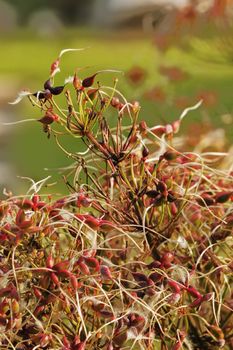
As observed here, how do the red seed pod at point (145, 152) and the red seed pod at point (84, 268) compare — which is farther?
the red seed pod at point (145, 152)

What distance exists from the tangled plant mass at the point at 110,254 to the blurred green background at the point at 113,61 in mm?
213

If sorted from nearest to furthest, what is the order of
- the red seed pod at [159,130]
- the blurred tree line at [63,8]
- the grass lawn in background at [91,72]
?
the red seed pod at [159,130], the grass lawn in background at [91,72], the blurred tree line at [63,8]

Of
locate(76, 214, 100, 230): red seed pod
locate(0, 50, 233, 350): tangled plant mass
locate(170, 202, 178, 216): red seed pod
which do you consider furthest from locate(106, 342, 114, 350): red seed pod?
locate(170, 202, 178, 216): red seed pod

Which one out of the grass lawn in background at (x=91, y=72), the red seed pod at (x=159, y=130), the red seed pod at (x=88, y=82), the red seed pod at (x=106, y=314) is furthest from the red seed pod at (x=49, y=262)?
the grass lawn in background at (x=91, y=72)

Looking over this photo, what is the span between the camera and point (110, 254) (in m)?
2.28

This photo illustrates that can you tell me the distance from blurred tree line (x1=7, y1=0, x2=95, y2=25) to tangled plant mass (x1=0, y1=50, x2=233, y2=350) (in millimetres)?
28007

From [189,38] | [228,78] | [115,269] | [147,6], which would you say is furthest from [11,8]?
[115,269]

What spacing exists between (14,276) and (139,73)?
12.4ft

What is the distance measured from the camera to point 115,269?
224 cm

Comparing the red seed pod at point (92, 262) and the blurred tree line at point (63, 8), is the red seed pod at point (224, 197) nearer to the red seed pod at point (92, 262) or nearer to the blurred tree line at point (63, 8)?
the red seed pod at point (92, 262)

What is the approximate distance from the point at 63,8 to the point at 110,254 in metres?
30.4

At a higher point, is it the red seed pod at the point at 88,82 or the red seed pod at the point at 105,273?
the red seed pod at the point at 88,82

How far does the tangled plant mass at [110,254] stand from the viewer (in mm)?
2027

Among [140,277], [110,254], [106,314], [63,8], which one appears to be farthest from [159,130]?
[63,8]
